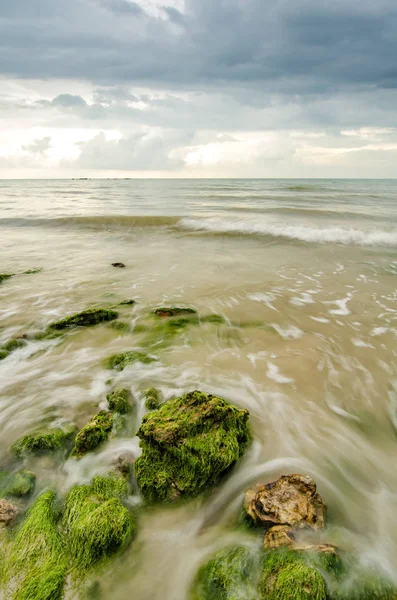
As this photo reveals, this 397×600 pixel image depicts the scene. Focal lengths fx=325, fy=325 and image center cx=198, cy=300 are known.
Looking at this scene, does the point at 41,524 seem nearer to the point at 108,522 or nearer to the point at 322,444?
the point at 108,522

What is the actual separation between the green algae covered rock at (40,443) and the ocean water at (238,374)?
168 millimetres

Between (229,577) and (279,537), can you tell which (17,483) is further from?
(279,537)

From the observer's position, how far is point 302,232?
1558 centimetres

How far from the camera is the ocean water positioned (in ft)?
8.37

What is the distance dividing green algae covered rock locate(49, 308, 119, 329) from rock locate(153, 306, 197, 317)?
0.82m

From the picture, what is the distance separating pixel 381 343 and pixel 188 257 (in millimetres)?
7397

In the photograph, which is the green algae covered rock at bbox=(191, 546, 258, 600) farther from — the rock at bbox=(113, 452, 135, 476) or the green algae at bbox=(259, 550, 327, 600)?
the rock at bbox=(113, 452, 135, 476)

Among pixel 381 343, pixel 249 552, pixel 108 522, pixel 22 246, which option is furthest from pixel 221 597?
pixel 22 246

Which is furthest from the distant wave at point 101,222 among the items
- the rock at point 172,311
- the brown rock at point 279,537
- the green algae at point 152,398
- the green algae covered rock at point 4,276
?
the brown rock at point 279,537

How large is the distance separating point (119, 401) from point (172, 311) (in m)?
2.79

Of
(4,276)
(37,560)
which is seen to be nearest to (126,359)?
(37,560)

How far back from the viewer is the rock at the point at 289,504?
2402 mm

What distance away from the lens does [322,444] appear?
3.41 meters

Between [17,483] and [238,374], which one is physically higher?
[17,483]
